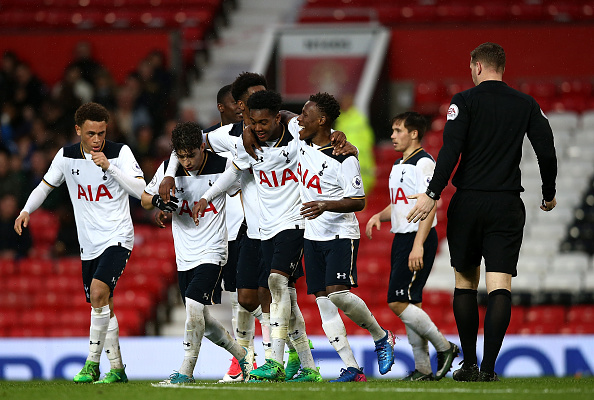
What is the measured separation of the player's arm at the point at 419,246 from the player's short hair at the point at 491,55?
1345mm

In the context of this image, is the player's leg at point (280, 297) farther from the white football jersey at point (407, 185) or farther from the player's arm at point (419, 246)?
the white football jersey at point (407, 185)

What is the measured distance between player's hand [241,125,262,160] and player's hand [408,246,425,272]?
1569 millimetres

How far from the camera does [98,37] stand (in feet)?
59.9

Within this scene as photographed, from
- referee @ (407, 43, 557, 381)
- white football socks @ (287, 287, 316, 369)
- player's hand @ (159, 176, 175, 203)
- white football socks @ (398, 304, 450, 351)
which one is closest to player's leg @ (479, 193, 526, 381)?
referee @ (407, 43, 557, 381)

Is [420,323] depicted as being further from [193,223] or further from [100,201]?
[100,201]

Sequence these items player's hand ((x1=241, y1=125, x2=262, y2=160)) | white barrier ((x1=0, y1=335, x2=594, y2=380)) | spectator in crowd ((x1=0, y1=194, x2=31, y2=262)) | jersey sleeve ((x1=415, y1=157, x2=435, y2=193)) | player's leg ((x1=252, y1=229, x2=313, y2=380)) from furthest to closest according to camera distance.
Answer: spectator in crowd ((x1=0, y1=194, x2=31, y2=262)), white barrier ((x1=0, y1=335, x2=594, y2=380)), jersey sleeve ((x1=415, y1=157, x2=435, y2=193)), player's hand ((x1=241, y1=125, x2=262, y2=160)), player's leg ((x1=252, y1=229, x2=313, y2=380))

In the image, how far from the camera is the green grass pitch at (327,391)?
6.04 m

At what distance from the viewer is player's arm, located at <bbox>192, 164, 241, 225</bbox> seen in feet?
24.8

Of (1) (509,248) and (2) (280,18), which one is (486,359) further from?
(2) (280,18)

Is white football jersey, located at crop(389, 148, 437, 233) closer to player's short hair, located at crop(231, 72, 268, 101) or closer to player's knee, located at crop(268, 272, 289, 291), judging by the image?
player's knee, located at crop(268, 272, 289, 291)

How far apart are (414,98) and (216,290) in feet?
32.7

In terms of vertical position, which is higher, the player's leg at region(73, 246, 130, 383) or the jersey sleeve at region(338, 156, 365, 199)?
the jersey sleeve at region(338, 156, 365, 199)

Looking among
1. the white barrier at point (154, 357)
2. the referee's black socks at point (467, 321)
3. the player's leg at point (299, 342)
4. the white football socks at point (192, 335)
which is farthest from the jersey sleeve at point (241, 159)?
the white barrier at point (154, 357)

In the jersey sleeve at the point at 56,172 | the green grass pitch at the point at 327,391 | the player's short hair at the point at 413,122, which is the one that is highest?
the player's short hair at the point at 413,122
